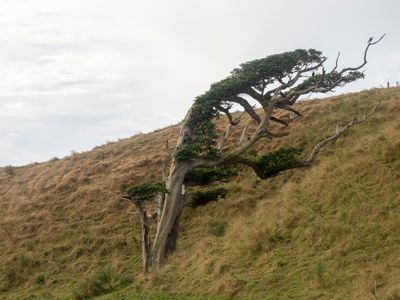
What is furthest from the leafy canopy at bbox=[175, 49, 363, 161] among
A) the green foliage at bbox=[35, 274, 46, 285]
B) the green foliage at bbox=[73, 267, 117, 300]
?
the green foliage at bbox=[35, 274, 46, 285]

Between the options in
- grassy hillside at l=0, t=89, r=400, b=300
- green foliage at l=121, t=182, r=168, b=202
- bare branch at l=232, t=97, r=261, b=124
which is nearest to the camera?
grassy hillside at l=0, t=89, r=400, b=300

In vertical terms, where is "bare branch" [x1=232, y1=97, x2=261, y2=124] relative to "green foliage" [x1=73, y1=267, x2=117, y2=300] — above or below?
above

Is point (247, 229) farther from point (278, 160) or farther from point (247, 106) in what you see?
point (247, 106)

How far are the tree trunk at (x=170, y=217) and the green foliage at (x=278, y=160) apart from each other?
10.8 feet

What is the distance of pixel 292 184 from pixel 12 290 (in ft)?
44.6

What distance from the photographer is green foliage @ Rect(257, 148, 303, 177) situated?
62.7ft

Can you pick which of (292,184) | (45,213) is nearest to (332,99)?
(292,184)

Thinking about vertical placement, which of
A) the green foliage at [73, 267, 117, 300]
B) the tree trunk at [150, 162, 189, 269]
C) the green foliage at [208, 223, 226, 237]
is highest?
the tree trunk at [150, 162, 189, 269]

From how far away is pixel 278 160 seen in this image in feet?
63.3

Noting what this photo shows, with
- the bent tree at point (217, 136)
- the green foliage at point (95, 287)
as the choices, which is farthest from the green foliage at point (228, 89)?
the green foliage at point (95, 287)

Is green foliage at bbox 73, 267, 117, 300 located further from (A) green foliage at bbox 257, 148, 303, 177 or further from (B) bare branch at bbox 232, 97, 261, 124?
(B) bare branch at bbox 232, 97, 261, 124

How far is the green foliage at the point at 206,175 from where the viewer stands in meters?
19.6

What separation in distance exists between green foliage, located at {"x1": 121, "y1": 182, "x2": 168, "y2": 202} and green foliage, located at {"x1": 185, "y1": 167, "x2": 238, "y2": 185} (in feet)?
6.89

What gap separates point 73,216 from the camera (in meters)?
26.8
